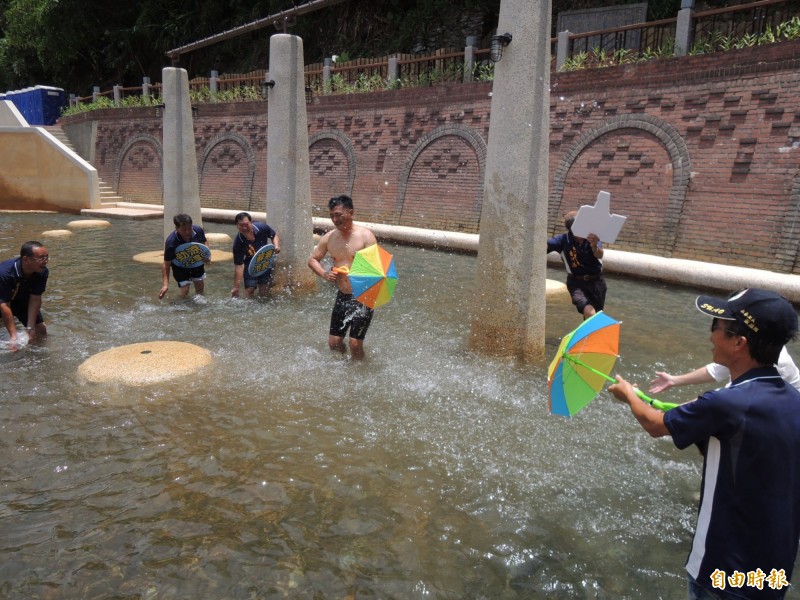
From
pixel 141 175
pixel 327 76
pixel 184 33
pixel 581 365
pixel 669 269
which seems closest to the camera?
pixel 581 365

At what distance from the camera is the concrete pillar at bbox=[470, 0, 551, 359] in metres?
5.46

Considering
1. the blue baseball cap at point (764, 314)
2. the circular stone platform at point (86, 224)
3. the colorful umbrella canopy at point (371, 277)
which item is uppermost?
the blue baseball cap at point (764, 314)

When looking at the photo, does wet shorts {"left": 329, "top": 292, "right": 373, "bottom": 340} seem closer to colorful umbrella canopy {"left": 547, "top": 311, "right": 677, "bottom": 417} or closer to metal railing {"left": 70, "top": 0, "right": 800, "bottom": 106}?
colorful umbrella canopy {"left": 547, "top": 311, "right": 677, "bottom": 417}

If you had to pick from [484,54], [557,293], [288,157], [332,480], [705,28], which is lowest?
[332,480]

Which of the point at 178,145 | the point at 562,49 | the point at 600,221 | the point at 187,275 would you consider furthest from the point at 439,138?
the point at 600,221

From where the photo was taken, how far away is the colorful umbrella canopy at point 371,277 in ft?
16.8

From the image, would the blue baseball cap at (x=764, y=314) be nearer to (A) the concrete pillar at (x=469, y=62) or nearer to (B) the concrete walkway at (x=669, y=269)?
(B) the concrete walkway at (x=669, y=269)

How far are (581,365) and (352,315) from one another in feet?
11.2

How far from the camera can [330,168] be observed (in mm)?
18016

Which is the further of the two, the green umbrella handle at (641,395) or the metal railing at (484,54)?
the metal railing at (484,54)

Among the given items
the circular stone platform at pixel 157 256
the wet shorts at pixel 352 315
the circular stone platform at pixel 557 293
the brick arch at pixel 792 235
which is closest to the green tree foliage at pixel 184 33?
the brick arch at pixel 792 235

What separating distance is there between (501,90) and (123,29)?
31822 mm

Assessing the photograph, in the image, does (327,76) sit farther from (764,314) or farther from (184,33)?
(764,314)

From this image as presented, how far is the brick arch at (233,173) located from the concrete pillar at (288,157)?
467 inches
